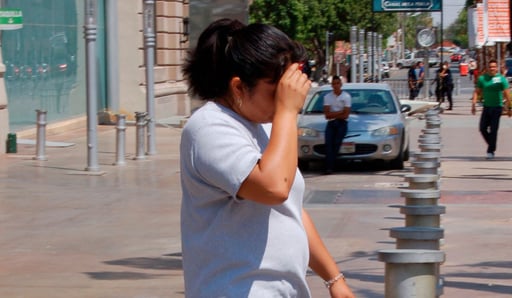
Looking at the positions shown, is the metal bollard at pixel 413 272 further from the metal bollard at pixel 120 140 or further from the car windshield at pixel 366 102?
the car windshield at pixel 366 102

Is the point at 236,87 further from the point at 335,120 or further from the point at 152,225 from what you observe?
the point at 335,120

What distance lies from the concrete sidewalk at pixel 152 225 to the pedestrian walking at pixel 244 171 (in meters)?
4.92

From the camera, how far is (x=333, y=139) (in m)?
17.4

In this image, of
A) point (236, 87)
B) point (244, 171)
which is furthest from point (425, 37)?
point (244, 171)

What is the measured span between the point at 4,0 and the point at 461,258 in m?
14.0

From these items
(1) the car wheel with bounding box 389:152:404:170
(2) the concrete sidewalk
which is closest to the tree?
(1) the car wheel with bounding box 389:152:404:170

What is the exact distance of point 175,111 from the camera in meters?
33.4

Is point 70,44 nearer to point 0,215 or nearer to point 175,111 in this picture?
point 175,111

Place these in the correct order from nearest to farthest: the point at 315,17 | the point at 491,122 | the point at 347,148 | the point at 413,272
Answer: the point at 413,272 < the point at 347,148 < the point at 491,122 < the point at 315,17

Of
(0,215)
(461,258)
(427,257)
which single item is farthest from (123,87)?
(427,257)

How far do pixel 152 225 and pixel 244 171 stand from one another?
881 centimetres

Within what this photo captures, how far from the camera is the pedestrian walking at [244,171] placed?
2.99 m

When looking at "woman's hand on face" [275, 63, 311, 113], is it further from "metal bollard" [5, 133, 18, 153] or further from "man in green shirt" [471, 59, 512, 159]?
"metal bollard" [5, 133, 18, 153]

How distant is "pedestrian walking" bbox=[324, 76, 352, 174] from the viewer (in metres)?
17.3
